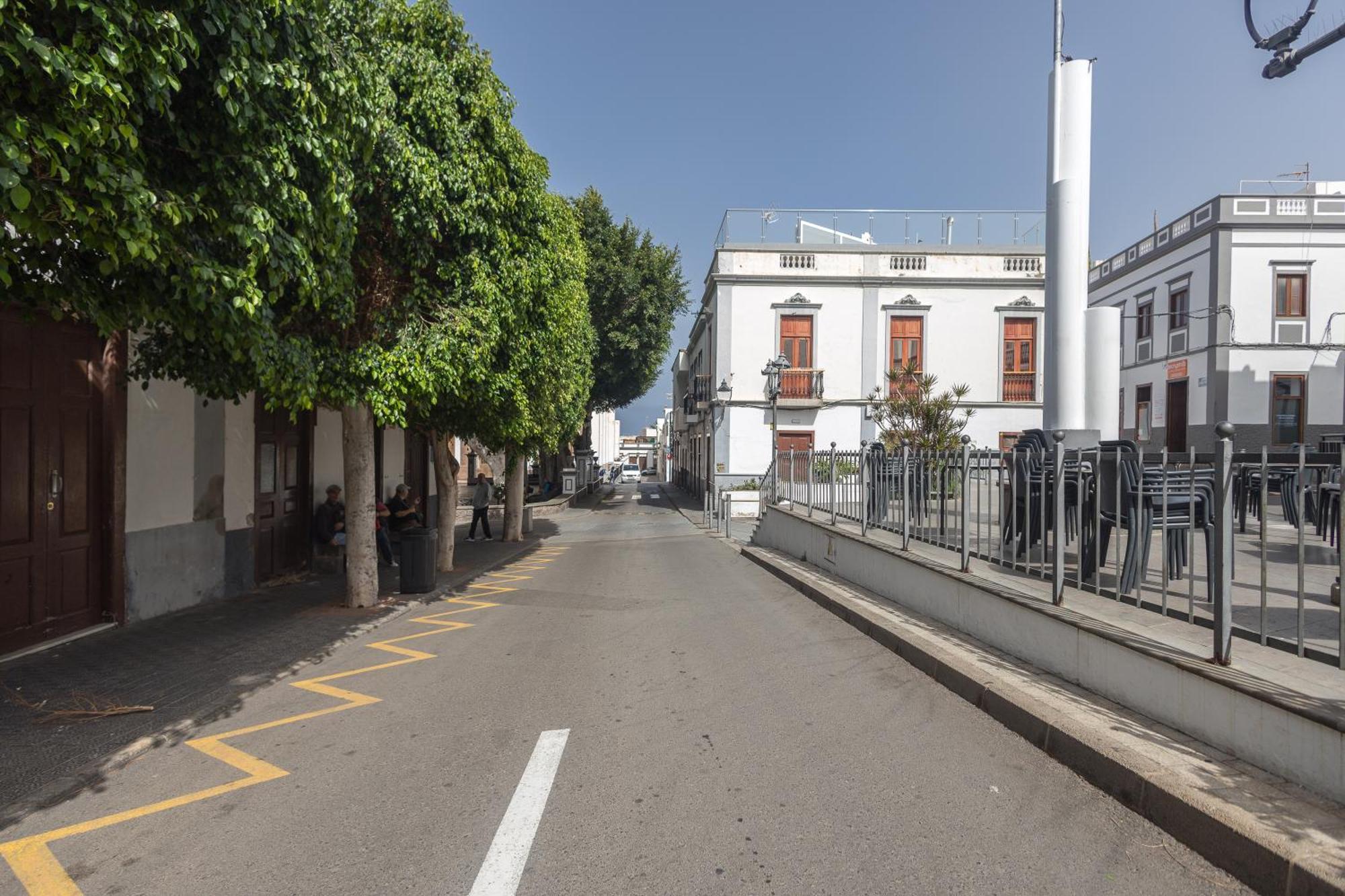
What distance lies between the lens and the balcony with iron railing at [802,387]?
95.7ft

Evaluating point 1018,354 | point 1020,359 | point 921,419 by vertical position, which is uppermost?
point 1018,354

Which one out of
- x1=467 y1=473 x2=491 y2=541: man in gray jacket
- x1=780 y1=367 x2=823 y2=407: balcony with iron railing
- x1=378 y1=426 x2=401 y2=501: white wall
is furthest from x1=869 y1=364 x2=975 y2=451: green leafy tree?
x1=378 y1=426 x2=401 y2=501: white wall

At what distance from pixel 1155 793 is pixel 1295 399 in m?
26.8

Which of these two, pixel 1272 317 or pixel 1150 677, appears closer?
pixel 1150 677

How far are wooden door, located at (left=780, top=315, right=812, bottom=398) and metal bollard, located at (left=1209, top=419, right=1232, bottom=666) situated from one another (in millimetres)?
25722

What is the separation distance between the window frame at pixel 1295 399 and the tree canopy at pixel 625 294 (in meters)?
21.2

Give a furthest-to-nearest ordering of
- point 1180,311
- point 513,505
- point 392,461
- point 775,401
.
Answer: point 1180,311
point 775,401
point 513,505
point 392,461

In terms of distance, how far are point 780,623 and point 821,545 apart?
3647 mm

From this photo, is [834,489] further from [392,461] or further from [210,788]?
[392,461]

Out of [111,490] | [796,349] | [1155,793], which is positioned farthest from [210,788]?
[796,349]

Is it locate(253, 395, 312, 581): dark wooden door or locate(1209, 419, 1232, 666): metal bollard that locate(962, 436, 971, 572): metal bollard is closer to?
locate(1209, 419, 1232, 666): metal bollard

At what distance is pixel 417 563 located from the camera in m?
10.3

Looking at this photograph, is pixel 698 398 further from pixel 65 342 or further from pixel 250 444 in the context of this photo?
pixel 65 342

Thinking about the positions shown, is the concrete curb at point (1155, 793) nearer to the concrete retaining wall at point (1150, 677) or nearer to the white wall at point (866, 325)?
the concrete retaining wall at point (1150, 677)
